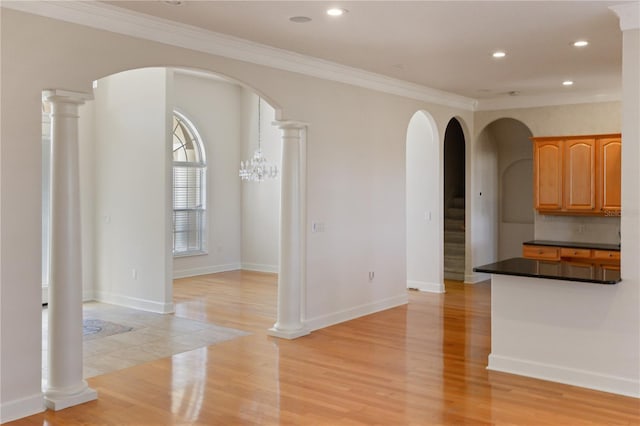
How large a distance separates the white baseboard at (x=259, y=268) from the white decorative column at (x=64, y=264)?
21.8 ft

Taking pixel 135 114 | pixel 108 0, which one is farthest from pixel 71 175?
pixel 135 114

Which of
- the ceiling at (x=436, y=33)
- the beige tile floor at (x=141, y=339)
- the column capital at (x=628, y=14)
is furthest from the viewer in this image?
the beige tile floor at (x=141, y=339)

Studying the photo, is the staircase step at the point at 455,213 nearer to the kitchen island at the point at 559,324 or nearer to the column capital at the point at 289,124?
the column capital at the point at 289,124

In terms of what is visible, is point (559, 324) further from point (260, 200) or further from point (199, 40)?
point (260, 200)

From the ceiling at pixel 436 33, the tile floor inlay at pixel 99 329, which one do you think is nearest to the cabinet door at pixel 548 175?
the ceiling at pixel 436 33

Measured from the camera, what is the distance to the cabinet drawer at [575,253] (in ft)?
26.1

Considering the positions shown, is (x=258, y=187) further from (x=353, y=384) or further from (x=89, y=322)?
(x=353, y=384)

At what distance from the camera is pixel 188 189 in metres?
10.6

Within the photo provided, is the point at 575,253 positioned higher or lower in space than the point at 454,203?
lower

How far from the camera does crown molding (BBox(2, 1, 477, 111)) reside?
4.17 metres

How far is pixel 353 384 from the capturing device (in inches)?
183

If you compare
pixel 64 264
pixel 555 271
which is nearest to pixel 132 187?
pixel 64 264

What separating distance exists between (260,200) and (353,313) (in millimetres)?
4625

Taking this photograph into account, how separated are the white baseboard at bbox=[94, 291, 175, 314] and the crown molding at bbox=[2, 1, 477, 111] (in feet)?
11.2
